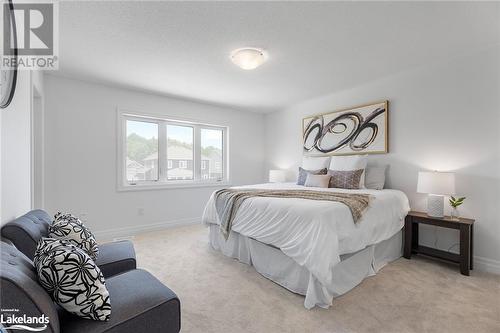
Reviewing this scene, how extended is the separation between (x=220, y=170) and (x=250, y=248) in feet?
8.77

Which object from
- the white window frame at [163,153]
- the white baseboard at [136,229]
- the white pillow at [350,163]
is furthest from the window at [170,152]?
the white pillow at [350,163]

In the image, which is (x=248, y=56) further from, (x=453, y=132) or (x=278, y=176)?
(x=278, y=176)

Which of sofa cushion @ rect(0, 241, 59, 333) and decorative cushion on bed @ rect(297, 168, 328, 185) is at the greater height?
decorative cushion on bed @ rect(297, 168, 328, 185)

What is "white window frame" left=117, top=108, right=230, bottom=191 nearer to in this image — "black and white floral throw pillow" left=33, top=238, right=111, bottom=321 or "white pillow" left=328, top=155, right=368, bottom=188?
"white pillow" left=328, top=155, right=368, bottom=188

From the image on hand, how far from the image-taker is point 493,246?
2.46 meters

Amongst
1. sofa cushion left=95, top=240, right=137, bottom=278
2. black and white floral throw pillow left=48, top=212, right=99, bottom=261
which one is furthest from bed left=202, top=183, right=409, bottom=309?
black and white floral throw pillow left=48, top=212, right=99, bottom=261

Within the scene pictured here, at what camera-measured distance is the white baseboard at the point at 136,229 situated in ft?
11.5

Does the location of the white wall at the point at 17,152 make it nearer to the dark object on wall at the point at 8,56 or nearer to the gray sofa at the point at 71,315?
the dark object on wall at the point at 8,56

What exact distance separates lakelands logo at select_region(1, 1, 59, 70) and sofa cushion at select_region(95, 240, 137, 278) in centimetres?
137

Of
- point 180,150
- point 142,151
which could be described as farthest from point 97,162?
point 180,150

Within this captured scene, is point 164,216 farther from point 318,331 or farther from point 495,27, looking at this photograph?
point 495,27

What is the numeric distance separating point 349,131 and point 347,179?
3.01ft

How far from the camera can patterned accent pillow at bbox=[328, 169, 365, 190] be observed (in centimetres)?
317

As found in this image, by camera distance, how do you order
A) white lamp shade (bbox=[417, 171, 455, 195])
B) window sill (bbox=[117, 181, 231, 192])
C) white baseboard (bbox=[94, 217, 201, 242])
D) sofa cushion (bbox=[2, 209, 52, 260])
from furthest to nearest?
window sill (bbox=[117, 181, 231, 192]), white baseboard (bbox=[94, 217, 201, 242]), white lamp shade (bbox=[417, 171, 455, 195]), sofa cushion (bbox=[2, 209, 52, 260])
